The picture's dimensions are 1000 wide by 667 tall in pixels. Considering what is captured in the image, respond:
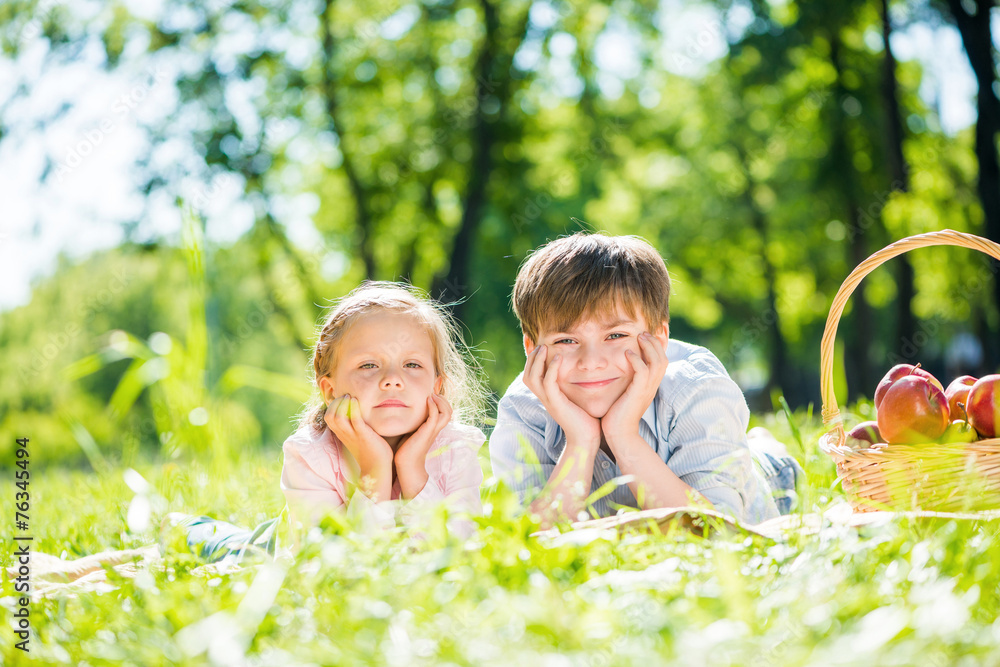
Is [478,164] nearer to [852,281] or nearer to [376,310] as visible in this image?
[376,310]

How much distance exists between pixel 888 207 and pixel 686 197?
20.8 ft

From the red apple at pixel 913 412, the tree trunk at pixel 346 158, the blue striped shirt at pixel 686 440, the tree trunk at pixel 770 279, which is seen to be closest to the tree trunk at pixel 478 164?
the tree trunk at pixel 346 158

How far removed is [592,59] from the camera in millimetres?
14008

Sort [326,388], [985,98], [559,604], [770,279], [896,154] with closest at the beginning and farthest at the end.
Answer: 1. [559,604]
2. [326,388]
3. [985,98]
4. [896,154]
5. [770,279]

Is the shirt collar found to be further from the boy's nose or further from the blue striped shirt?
the boy's nose

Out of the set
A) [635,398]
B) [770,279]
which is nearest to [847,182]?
[770,279]

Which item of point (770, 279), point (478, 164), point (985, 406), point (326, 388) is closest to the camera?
point (985, 406)

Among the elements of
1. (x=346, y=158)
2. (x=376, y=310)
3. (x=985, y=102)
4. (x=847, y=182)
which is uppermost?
(x=346, y=158)

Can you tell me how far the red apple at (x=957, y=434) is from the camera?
7.73 ft

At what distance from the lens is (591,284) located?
2.57m

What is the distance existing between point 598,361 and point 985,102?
7133 mm

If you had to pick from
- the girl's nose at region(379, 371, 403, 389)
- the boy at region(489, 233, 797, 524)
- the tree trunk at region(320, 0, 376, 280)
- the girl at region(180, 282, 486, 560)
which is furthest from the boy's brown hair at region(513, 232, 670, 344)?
the tree trunk at region(320, 0, 376, 280)

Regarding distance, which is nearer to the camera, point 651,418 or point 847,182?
point 651,418

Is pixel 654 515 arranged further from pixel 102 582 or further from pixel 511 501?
pixel 102 582
